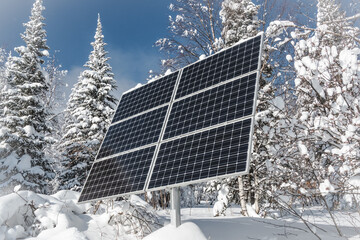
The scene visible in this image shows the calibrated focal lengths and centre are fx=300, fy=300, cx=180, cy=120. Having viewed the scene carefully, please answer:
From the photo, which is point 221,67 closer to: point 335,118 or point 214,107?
point 214,107

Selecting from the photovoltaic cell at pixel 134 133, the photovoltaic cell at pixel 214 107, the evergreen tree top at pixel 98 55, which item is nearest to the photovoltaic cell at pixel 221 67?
the photovoltaic cell at pixel 214 107

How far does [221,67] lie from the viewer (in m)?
7.37

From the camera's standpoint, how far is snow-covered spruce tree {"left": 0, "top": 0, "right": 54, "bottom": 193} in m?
19.1

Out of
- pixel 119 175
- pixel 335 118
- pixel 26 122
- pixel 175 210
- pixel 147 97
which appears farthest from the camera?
pixel 26 122

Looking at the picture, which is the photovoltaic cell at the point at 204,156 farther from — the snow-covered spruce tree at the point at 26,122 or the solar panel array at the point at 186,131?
the snow-covered spruce tree at the point at 26,122

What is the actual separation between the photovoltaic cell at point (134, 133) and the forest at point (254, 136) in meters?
1.34

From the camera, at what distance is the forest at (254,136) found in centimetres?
572

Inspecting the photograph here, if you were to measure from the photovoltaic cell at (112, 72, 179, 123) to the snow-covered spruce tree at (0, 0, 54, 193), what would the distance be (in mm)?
12743

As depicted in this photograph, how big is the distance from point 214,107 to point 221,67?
1.54 meters

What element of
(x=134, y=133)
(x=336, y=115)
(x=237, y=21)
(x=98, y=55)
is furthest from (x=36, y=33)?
(x=336, y=115)

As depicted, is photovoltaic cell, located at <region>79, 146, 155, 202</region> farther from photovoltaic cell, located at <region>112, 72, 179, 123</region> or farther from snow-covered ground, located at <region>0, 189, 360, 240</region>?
photovoltaic cell, located at <region>112, 72, 179, 123</region>

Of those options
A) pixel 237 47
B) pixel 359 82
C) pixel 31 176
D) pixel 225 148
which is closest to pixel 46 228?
pixel 225 148

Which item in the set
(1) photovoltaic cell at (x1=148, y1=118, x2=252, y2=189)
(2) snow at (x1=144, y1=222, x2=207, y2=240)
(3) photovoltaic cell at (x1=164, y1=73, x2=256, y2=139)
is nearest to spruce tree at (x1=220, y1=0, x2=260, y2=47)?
(3) photovoltaic cell at (x1=164, y1=73, x2=256, y2=139)

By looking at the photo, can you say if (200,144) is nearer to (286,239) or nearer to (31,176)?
(286,239)
